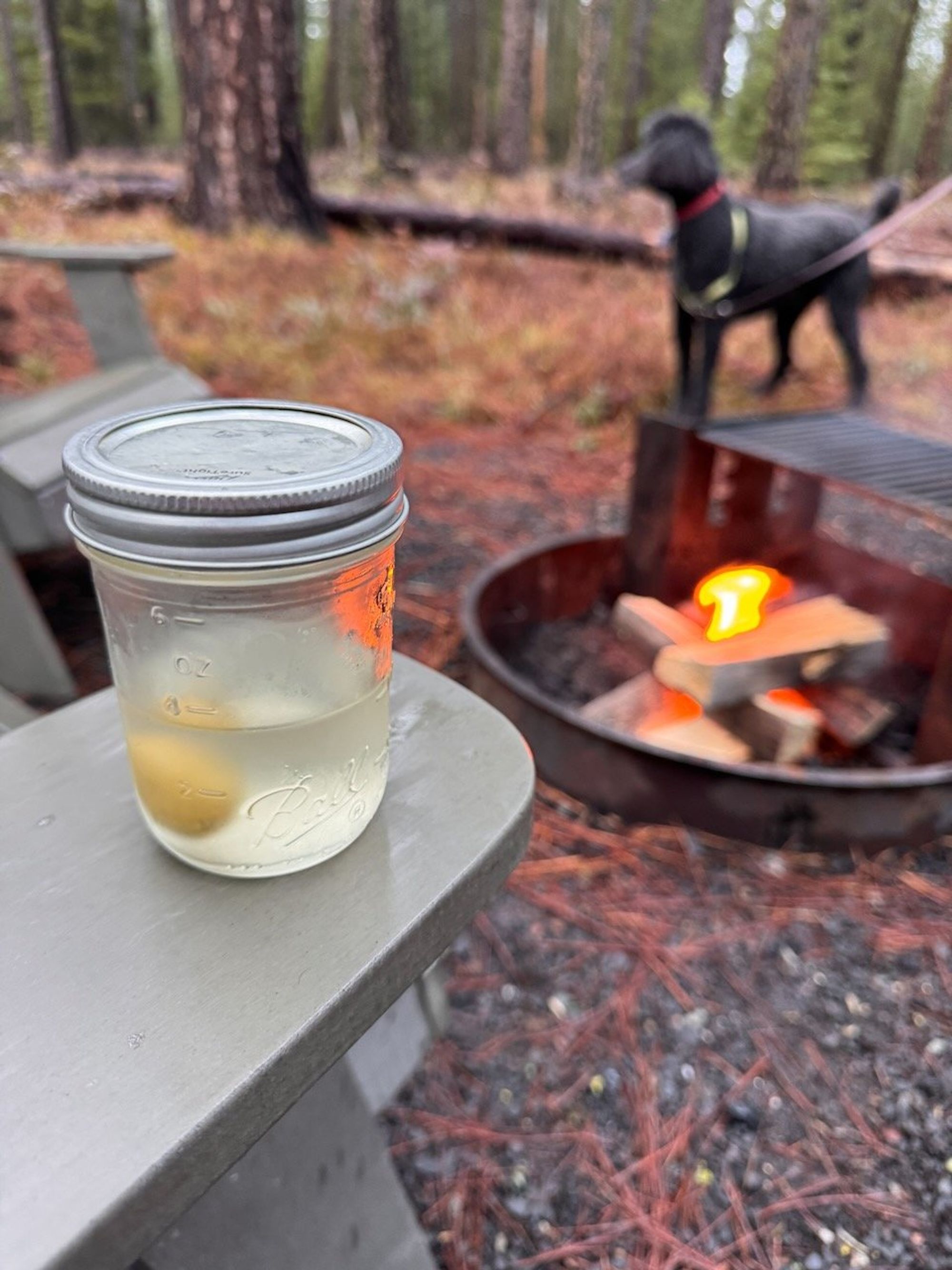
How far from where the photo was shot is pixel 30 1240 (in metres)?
0.41

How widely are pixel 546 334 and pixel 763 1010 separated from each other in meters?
3.97

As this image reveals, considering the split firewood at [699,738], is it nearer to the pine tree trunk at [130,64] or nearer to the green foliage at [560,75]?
the pine tree trunk at [130,64]

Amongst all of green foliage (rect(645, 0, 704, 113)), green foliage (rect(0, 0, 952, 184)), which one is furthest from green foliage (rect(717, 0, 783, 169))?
green foliage (rect(645, 0, 704, 113))

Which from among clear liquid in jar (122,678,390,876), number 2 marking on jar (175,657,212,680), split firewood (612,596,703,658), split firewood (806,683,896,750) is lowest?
split firewood (806,683,896,750)

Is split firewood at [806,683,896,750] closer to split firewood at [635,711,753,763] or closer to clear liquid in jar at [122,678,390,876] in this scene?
split firewood at [635,711,753,763]

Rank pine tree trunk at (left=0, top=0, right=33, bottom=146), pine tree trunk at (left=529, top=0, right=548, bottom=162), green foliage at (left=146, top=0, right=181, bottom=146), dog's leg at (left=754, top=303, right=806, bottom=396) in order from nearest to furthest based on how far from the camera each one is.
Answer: dog's leg at (left=754, top=303, right=806, bottom=396) < pine tree trunk at (left=0, top=0, right=33, bottom=146) < green foliage at (left=146, top=0, right=181, bottom=146) < pine tree trunk at (left=529, top=0, right=548, bottom=162)

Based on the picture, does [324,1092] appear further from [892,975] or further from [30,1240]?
[892,975]

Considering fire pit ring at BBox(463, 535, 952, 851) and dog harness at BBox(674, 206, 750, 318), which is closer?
fire pit ring at BBox(463, 535, 952, 851)

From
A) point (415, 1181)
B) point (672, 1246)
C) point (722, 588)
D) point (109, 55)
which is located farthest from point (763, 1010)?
point (109, 55)

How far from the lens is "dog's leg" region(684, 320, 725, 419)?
3047 mm

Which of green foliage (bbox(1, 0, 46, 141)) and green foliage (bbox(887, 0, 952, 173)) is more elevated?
green foliage (bbox(1, 0, 46, 141))

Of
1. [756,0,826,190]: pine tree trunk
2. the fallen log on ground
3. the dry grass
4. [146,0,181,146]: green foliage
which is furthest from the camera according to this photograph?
[146,0,181,146]: green foliage

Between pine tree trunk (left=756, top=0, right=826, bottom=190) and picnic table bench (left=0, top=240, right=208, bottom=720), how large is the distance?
471 centimetres

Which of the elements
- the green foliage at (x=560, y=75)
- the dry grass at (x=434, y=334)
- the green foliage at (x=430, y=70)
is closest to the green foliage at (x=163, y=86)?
the green foliage at (x=430, y=70)
